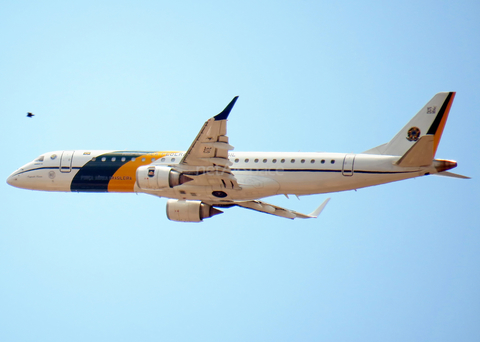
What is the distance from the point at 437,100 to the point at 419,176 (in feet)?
14.8

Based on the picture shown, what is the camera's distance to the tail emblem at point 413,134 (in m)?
40.2

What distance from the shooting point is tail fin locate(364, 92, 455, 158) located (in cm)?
3797

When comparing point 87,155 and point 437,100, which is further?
point 87,155

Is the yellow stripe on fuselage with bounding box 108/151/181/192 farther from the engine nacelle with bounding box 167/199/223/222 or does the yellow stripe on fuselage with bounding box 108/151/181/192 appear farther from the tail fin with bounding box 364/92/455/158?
the tail fin with bounding box 364/92/455/158

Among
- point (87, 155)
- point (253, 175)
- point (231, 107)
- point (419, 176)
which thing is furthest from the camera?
point (87, 155)

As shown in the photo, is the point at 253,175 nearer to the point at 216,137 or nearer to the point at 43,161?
the point at 216,137

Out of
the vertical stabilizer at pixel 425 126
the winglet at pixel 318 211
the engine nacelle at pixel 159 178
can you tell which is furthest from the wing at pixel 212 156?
the winglet at pixel 318 211

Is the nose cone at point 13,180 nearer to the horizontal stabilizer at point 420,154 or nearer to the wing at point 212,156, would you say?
the wing at point 212,156

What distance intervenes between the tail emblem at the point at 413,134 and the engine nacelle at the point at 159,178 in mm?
12358

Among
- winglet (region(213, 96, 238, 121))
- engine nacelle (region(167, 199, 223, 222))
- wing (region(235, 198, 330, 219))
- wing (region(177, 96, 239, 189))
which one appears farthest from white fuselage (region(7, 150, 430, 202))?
winglet (region(213, 96, 238, 121))

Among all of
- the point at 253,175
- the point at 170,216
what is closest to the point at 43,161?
the point at 170,216

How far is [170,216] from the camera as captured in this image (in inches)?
1815

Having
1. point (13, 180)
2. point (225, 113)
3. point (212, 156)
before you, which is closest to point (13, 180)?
point (13, 180)

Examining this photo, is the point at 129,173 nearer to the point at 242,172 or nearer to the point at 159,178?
the point at 159,178
